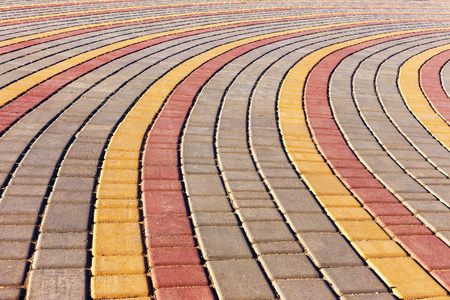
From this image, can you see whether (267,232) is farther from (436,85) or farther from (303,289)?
(436,85)

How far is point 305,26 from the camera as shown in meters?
8.18

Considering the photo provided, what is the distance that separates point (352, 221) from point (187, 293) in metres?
1.01

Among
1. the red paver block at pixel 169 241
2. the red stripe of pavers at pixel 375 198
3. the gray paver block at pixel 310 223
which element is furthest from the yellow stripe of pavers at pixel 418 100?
the red paver block at pixel 169 241

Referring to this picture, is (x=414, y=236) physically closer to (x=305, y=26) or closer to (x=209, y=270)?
(x=209, y=270)

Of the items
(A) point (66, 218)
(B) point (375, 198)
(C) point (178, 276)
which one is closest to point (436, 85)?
(B) point (375, 198)

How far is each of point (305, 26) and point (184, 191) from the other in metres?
6.42

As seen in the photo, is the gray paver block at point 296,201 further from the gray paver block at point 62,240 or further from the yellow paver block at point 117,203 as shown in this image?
the gray paver block at point 62,240

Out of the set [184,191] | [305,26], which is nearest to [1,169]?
[184,191]

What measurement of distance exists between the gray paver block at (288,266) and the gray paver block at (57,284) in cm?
76

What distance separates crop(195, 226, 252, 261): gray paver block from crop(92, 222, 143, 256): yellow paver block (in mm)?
292

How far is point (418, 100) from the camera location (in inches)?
171

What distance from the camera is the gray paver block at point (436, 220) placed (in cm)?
232

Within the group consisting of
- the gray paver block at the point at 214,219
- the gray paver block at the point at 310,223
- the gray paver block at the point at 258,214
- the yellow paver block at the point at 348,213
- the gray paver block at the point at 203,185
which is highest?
the gray paver block at the point at 203,185

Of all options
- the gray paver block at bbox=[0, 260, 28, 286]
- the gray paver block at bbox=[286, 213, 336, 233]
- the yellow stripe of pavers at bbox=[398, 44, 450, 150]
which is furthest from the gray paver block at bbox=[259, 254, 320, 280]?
the yellow stripe of pavers at bbox=[398, 44, 450, 150]
